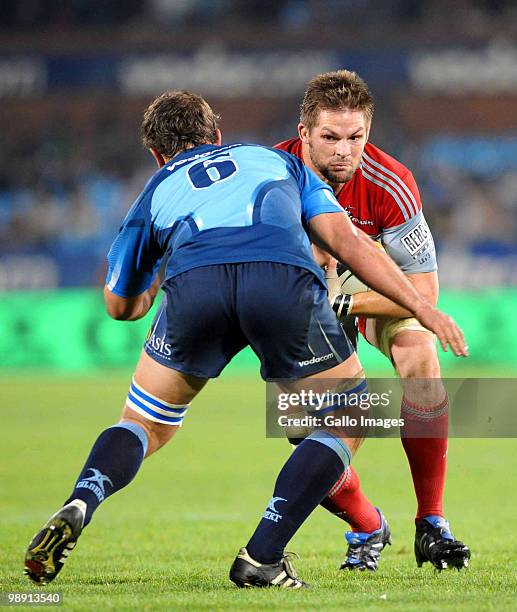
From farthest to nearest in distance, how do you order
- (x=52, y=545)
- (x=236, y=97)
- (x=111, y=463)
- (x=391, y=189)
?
(x=236, y=97), (x=391, y=189), (x=111, y=463), (x=52, y=545)

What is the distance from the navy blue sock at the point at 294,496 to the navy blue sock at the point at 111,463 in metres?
0.54

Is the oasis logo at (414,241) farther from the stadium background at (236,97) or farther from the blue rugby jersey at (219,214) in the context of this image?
the stadium background at (236,97)

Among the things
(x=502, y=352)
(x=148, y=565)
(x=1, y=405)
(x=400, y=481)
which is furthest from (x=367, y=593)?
(x=502, y=352)

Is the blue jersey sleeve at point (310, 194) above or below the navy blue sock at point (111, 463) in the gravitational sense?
above

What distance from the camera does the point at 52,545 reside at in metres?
3.86

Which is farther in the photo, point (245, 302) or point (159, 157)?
point (159, 157)

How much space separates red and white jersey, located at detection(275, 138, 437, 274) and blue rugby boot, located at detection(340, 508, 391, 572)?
1299 millimetres

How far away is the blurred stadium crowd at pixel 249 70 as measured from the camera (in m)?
24.4

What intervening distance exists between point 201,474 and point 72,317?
9335 mm

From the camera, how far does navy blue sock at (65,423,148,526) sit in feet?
13.6

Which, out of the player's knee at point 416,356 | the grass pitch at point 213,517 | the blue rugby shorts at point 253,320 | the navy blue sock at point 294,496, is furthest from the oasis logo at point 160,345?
the player's knee at point 416,356

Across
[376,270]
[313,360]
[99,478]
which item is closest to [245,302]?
[313,360]

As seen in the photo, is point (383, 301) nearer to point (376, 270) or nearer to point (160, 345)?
point (376, 270)

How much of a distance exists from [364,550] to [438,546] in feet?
1.26
